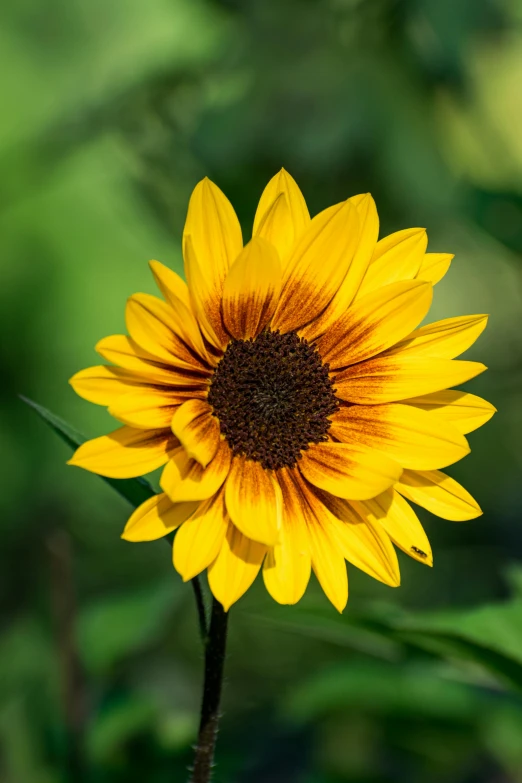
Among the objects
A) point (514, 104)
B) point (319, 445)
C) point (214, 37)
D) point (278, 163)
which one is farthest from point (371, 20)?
point (319, 445)

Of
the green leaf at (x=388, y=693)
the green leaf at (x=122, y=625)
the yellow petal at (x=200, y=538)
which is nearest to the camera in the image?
the yellow petal at (x=200, y=538)

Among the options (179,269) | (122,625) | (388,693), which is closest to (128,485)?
(122,625)

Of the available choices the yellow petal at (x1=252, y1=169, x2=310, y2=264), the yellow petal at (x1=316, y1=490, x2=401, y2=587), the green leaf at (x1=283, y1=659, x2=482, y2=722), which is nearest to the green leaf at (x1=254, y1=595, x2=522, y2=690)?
the yellow petal at (x1=316, y1=490, x2=401, y2=587)

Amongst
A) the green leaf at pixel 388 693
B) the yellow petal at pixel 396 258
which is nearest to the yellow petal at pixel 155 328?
the yellow petal at pixel 396 258

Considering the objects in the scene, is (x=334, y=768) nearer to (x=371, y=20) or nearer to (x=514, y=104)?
(x=371, y=20)

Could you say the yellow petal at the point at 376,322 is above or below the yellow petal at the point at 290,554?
above

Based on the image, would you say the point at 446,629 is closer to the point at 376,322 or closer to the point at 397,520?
the point at 397,520

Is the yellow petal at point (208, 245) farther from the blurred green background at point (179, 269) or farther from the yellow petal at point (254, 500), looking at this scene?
the blurred green background at point (179, 269)
